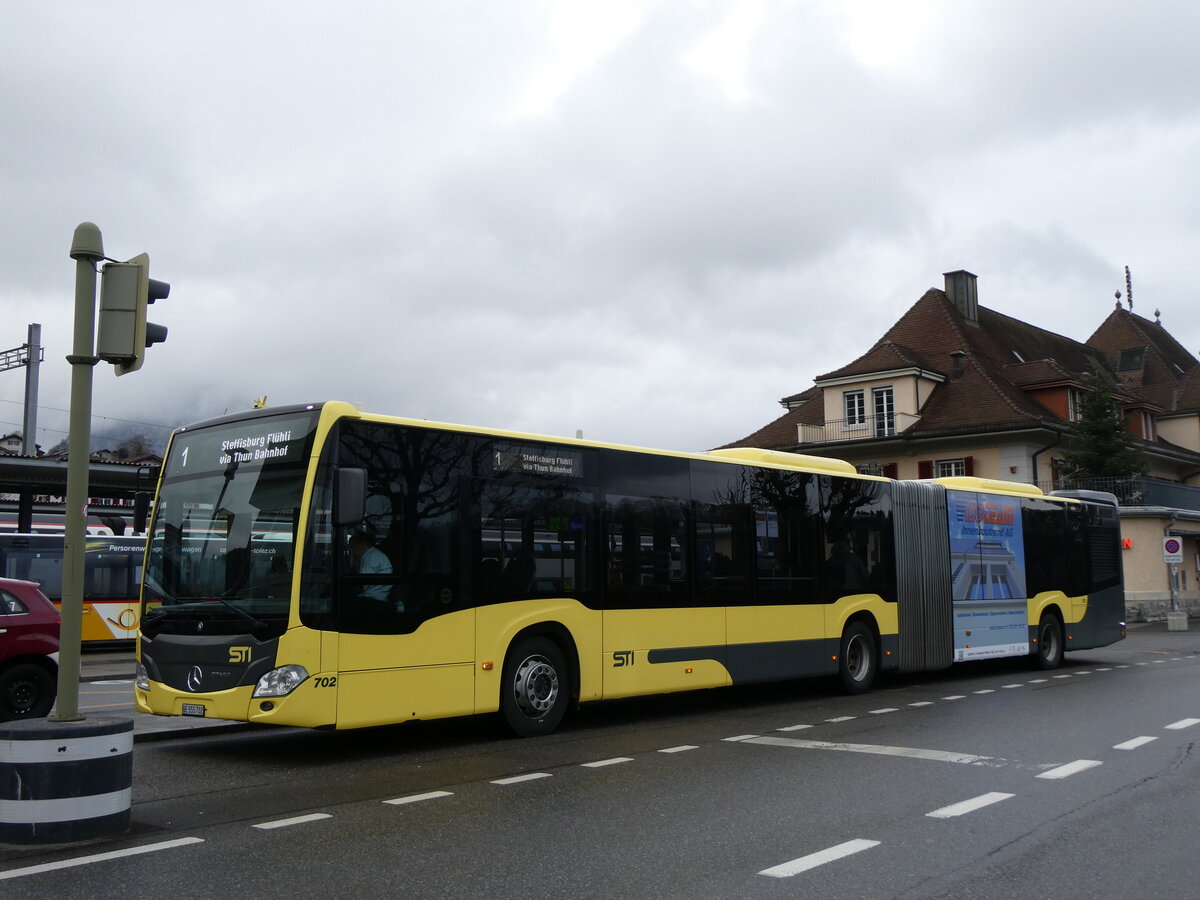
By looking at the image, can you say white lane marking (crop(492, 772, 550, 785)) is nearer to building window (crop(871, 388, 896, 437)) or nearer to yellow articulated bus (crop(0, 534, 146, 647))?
yellow articulated bus (crop(0, 534, 146, 647))

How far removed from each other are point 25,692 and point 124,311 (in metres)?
6.38

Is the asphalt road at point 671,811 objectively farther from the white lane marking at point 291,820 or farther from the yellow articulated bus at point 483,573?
the yellow articulated bus at point 483,573

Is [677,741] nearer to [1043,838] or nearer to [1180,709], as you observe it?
[1043,838]

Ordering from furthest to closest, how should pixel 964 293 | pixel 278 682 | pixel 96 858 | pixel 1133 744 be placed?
1. pixel 964 293
2. pixel 1133 744
3. pixel 278 682
4. pixel 96 858

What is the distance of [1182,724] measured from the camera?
11859mm

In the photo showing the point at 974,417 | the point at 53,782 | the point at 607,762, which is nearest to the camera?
the point at 53,782

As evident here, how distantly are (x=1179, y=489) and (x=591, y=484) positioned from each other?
1629 inches

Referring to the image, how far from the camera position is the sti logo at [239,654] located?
9422 millimetres

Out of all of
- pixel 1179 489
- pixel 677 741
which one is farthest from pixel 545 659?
pixel 1179 489

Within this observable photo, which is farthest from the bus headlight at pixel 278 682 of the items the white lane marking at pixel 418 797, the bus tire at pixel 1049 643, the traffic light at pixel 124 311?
the bus tire at pixel 1049 643

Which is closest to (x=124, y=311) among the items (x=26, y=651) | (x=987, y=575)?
(x=26, y=651)

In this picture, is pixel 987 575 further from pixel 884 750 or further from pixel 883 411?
pixel 883 411

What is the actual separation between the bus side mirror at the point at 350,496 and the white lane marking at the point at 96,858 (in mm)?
3123

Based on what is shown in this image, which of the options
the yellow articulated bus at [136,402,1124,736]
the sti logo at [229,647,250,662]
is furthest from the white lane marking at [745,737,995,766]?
the sti logo at [229,647,250,662]
